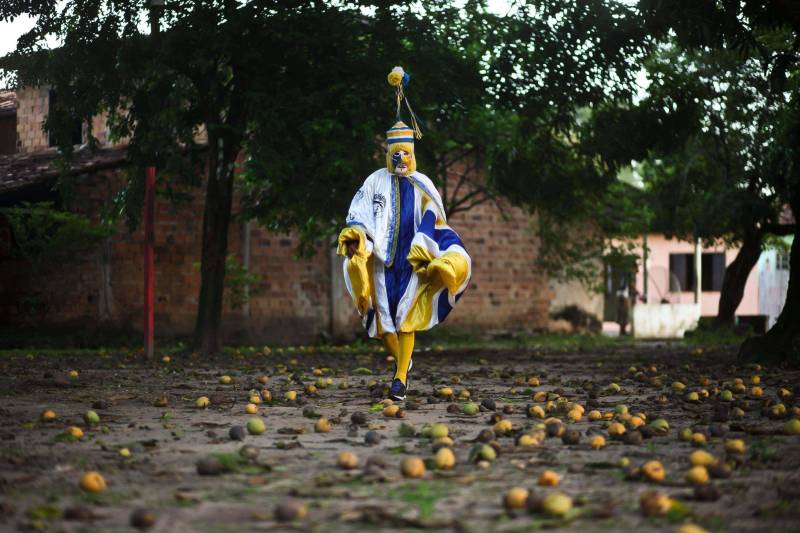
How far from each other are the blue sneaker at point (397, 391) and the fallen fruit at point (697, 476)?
4.00 m

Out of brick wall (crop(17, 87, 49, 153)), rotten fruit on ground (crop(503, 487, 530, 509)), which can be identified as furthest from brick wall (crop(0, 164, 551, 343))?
rotten fruit on ground (crop(503, 487, 530, 509))

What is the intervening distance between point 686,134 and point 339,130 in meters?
6.18

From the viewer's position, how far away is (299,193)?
12.8 meters

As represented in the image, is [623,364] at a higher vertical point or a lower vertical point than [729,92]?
lower

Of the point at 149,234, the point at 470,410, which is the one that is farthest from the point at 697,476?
the point at 149,234

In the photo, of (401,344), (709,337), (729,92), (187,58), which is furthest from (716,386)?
(709,337)

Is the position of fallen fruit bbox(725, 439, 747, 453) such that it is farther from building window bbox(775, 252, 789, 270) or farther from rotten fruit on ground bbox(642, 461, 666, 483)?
building window bbox(775, 252, 789, 270)

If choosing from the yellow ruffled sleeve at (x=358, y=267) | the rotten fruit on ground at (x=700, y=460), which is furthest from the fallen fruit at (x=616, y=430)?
the yellow ruffled sleeve at (x=358, y=267)

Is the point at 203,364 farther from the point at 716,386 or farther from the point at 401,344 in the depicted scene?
the point at 716,386

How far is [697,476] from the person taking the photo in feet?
13.2

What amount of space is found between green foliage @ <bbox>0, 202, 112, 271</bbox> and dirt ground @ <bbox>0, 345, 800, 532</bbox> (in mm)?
8242

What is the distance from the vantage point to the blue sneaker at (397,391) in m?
7.89

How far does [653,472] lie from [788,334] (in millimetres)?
8312

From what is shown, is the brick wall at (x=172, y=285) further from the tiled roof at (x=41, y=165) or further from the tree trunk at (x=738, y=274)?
the tree trunk at (x=738, y=274)
